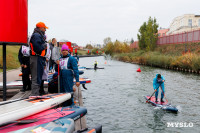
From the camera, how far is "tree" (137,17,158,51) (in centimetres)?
5812

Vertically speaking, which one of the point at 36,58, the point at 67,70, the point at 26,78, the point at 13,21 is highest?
the point at 13,21

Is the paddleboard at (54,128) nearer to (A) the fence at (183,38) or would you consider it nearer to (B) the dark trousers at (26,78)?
(B) the dark trousers at (26,78)

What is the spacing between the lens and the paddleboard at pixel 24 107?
3932mm

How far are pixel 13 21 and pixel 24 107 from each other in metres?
2.09

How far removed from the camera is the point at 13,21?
4.85 metres

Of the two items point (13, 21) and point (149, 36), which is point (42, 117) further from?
point (149, 36)

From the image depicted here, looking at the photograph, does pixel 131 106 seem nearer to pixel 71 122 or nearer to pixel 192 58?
pixel 71 122

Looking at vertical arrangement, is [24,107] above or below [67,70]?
below

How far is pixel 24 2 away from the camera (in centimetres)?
518

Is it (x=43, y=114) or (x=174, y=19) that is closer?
(x=43, y=114)

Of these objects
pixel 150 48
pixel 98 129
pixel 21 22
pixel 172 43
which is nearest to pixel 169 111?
pixel 98 129

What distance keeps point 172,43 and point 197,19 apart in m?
23.0

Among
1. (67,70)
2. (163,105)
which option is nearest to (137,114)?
(163,105)

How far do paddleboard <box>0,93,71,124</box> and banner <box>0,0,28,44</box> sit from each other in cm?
150
